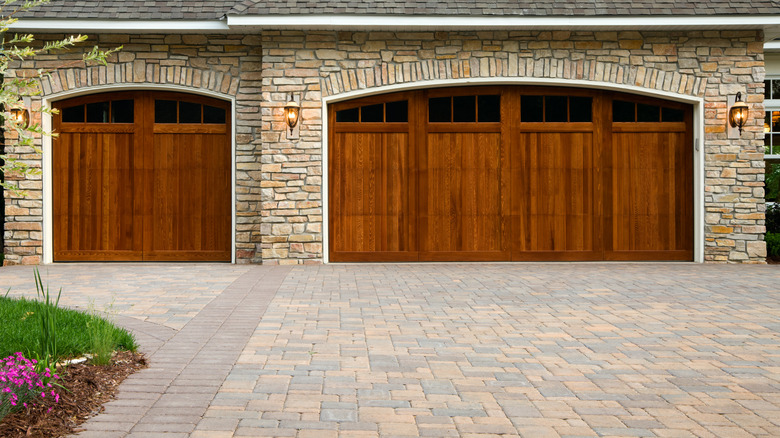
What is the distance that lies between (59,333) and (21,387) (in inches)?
54.4

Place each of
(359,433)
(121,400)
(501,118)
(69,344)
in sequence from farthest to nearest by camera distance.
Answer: (501,118)
(69,344)
(121,400)
(359,433)

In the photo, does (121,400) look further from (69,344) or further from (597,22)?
(597,22)

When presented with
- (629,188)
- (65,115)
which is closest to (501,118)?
(629,188)

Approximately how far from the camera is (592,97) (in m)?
11.9

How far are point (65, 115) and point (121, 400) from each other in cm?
962

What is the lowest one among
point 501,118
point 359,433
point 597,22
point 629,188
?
point 359,433

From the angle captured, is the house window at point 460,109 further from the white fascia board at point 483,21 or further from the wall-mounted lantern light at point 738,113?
the wall-mounted lantern light at point 738,113

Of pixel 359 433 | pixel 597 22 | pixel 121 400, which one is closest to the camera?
pixel 359 433

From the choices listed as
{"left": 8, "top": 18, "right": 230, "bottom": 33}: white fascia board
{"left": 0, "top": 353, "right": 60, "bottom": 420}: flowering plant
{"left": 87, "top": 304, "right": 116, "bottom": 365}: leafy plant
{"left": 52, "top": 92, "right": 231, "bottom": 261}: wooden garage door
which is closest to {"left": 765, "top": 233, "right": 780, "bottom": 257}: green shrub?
{"left": 52, "top": 92, "right": 231, "bottom": 261}: wooden garage door

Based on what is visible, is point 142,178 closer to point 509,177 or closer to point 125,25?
point 125,25

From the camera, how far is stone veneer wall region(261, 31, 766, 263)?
1145 centimetres

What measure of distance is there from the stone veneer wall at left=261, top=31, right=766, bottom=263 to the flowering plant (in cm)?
795

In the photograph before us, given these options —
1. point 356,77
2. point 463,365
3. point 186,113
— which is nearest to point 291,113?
point 356,77

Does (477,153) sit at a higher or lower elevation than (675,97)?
lower
